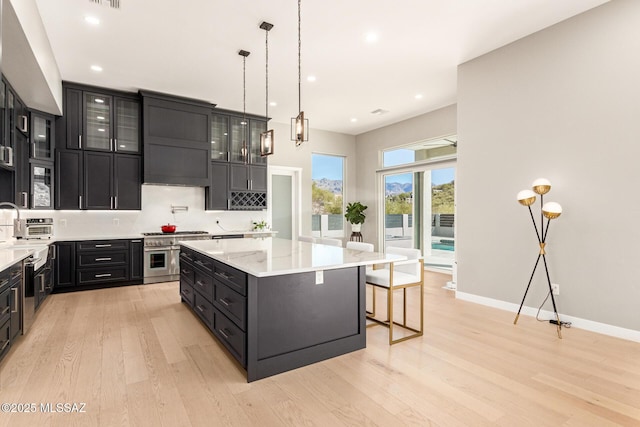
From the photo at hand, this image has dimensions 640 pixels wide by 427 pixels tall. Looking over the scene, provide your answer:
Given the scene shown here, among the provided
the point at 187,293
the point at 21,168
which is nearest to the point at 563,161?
the point at 187,293

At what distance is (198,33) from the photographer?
3.77 m

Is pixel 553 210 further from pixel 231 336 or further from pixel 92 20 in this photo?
pixel 92 20

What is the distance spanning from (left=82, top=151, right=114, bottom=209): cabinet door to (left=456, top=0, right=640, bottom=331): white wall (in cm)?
535

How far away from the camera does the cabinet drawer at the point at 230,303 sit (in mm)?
2432

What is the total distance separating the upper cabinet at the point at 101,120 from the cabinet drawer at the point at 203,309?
320 cm

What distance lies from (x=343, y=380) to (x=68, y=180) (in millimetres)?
5119

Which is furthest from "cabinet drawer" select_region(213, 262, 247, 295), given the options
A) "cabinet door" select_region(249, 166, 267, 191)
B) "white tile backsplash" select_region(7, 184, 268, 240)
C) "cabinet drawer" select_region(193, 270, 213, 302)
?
"cabinet door" select_region(249, 166, 267, 191)

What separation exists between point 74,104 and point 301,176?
4295 millimetres

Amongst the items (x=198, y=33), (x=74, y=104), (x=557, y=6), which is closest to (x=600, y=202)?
(x=557, y=6)

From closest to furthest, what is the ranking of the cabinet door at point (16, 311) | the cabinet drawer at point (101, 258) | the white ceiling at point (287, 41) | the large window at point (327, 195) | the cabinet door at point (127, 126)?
the cabinet door at point (16, 311)
the white ceiling at point (287, 41)
the cabinet drawer at point (101, 258)
the cabinet door at point (127, 126)
the large window at point (327, 195)

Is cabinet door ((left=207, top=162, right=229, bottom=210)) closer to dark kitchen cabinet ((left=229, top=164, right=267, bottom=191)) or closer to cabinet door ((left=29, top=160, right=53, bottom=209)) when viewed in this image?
dark kitchen cabinet ((left=229, top=164, right=267, bottom=191))

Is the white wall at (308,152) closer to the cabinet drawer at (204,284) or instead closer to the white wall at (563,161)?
the white wall at (563,161)

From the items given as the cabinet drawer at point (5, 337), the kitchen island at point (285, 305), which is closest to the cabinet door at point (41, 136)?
the cabinet drawer at point (5, 337)

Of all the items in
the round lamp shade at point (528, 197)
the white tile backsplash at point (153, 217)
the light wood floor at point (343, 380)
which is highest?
the round lamp shade at point (528, 197)
